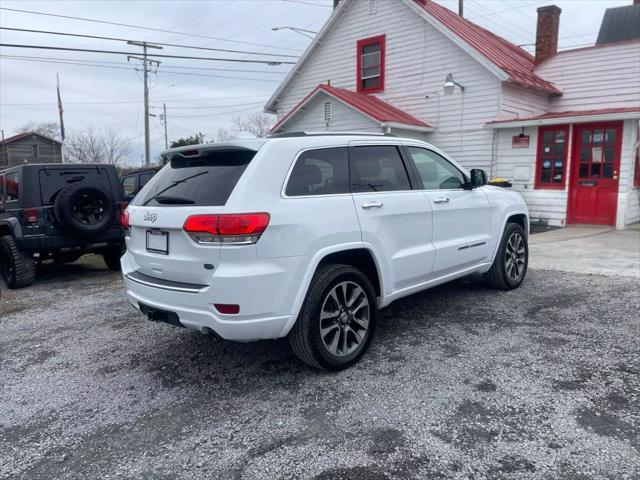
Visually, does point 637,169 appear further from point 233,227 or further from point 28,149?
point 28,149

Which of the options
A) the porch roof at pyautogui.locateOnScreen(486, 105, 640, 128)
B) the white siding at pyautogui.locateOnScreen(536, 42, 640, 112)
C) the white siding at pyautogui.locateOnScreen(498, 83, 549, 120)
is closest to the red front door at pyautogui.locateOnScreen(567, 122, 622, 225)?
the porch roof at pyautogui.locateOnScreen(486, 105, 640, 128)

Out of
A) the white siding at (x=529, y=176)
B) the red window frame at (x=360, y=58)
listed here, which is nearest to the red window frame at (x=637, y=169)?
the white siding at (x=529, y=176)

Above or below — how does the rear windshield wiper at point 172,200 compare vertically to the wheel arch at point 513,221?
above

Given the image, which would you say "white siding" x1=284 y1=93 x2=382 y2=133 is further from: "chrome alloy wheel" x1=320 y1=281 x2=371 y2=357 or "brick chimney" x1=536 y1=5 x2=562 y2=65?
"chrome alloy wheel" x1=320 y1=281 x2=371 y2=357

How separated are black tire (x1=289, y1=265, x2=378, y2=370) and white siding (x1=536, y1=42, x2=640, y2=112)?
12.4 meters

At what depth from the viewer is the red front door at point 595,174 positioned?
1120 cm

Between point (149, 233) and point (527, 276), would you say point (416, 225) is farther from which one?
point (527, 276)

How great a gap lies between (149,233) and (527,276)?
5.20 metres

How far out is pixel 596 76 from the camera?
1312 centimetres

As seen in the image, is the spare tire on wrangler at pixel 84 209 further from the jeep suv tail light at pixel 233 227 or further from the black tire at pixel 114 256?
the jeep suv tail light at pixel 233 227

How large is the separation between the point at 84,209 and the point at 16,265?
1196mm

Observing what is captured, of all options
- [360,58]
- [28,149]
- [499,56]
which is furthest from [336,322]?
[28,149]

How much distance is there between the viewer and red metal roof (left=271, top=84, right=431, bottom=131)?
1285 cm

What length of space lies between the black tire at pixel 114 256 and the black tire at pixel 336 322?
5344 mm
